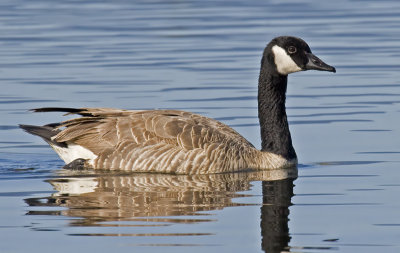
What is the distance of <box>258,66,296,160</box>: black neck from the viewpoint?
16.4m

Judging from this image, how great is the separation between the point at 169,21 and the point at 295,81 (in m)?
11.2

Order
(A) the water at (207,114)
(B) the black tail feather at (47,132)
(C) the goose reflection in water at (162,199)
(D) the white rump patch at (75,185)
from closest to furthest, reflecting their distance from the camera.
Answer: (A) the water at (207,114) < (C) the goose reflection in water at (162,199) < (D) the white rump patch at (75,185) < (B) the black tail feather at (47,132)

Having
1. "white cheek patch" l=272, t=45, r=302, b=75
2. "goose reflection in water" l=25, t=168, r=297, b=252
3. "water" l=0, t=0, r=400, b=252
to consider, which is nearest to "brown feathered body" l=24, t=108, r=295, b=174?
"goose reflection in water" l=25, t=168, r=297, b=252

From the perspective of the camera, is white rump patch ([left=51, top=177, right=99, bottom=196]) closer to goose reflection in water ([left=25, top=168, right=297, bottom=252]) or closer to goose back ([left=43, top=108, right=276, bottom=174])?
goose reflection in water ([left=25, top=168, right=297, bottom=252])

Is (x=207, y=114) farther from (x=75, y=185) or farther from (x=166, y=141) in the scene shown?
(x=75, y=185)

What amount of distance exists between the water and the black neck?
24.4 inches

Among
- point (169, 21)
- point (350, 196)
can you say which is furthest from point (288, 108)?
point (169, 21)

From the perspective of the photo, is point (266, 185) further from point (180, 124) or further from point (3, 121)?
point (3, 121)

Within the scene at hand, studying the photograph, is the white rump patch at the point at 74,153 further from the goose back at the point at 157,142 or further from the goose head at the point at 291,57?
the goose head at the point at 291,57

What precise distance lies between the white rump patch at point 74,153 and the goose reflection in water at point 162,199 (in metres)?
0.40

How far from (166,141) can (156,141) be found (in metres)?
0.15

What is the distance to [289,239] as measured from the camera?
10969mm

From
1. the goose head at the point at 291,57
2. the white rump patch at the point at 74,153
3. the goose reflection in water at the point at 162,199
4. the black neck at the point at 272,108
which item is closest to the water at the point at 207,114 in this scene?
the goose reflection in water at the point at 162,199

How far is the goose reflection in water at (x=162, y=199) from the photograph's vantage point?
11.6m
